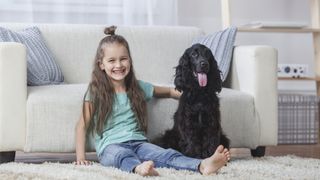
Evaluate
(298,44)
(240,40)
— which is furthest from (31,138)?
(298,44)

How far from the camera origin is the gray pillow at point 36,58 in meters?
2.64

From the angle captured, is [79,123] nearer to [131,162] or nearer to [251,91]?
[131,162]

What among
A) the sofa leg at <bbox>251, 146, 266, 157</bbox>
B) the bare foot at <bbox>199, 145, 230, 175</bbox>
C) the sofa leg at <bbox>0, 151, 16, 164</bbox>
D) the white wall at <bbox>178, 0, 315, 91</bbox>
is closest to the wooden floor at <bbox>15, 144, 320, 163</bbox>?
the sofa leg at <bbox>251, 146, 266, 157</bbox>

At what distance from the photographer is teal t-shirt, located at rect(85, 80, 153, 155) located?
229 centimetres

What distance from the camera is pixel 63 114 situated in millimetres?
2396

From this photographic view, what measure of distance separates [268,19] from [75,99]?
223 cm

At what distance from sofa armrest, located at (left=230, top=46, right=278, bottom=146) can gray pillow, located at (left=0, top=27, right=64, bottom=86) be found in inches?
37.7

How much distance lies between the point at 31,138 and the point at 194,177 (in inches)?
32.7

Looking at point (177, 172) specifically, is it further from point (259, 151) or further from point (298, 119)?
point (298, 119)

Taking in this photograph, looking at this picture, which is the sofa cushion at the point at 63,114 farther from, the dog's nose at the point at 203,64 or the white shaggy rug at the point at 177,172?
the dog's nose at the point at 203,64

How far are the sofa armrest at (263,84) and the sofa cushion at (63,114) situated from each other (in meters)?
0.09

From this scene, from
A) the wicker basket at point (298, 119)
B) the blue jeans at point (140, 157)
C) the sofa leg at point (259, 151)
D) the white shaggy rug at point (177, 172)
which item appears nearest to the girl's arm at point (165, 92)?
the blue jeans at point (140, 157)

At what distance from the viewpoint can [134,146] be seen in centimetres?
227

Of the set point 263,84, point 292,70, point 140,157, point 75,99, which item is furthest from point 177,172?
point 292,70
